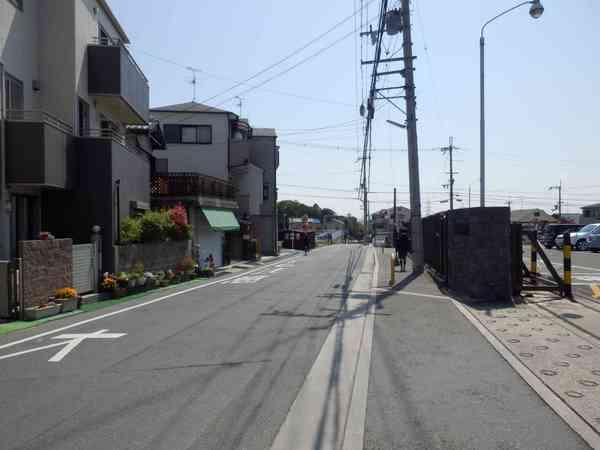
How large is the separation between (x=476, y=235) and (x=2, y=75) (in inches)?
485

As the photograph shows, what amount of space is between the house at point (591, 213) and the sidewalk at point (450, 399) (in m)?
67.6

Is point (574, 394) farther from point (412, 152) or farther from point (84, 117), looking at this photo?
point (84, 117)

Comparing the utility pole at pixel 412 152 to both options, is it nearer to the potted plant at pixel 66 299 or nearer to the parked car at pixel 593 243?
the potted plant at pixel 66 299

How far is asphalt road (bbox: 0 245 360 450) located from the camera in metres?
4.68

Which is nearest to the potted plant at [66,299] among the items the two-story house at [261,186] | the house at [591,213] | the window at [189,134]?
the window at [189,134]


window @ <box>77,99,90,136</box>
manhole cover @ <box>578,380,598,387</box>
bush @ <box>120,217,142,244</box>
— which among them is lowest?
manhole cover @ <box>578,380,598,387</box>

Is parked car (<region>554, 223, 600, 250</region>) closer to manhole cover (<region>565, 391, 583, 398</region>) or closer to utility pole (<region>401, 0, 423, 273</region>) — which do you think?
utility pole (<region>401, 0, 423, 273</region>)

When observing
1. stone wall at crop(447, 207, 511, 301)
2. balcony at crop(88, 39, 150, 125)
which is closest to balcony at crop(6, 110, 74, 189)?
balcony at crop(88, 39, 150, 125)

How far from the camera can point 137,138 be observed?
2659 cm

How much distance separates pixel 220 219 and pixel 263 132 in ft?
67.2

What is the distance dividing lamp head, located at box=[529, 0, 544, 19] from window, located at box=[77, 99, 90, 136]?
15095 millimetres

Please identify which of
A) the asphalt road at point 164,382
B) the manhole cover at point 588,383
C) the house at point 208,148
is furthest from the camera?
the house at point 208,148

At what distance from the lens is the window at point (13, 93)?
13859mm

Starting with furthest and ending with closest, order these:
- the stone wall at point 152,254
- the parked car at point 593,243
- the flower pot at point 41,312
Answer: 1. the parked car at point 593,243
2. the stone wall at point 152,254
3. the flower pot at point 41,312
